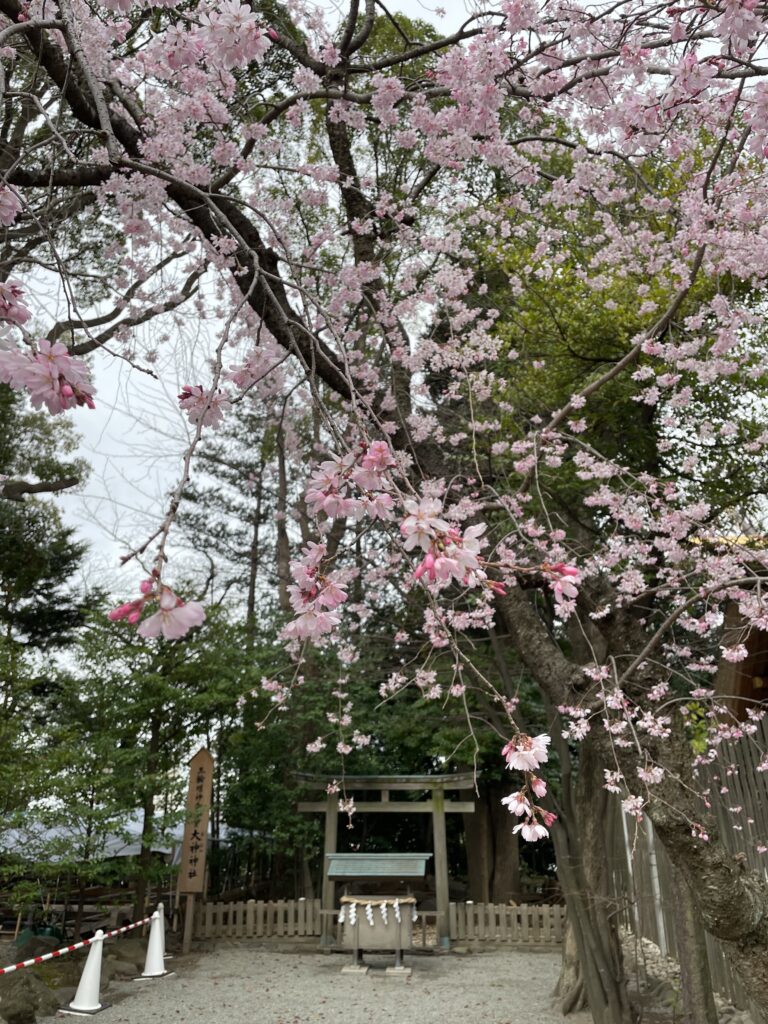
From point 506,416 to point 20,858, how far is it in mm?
5616

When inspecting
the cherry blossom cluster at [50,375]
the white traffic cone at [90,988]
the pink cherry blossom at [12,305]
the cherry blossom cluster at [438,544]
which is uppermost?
the pink cherry blossom at [12,305]

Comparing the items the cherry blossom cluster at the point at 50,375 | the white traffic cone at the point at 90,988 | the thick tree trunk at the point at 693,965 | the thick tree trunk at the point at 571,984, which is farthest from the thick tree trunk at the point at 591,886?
the cherry blossom cluster at the point at 50,375

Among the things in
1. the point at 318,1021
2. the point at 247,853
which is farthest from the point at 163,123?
the point at 247,853

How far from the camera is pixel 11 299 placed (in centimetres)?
141

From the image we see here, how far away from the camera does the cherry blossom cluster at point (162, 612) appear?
96 centimetres

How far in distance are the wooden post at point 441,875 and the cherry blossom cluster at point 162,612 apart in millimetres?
8856

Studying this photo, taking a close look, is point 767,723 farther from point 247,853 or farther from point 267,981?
point 247,853

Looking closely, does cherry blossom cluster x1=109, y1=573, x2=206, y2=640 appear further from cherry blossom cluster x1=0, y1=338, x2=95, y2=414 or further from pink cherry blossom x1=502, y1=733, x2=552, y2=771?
pink cherry blossom x1=502, y1=733, x2=552, y2=771

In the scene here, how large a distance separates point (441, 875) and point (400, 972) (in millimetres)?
1745

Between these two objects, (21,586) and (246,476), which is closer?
(21,586)

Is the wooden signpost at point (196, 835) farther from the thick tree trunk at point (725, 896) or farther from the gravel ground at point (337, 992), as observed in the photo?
the thick tree trunk at point (725, 896)

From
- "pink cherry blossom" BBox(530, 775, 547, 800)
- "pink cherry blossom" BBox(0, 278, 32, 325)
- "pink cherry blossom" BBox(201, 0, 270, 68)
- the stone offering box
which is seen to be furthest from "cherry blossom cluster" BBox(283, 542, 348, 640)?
the stone offering box

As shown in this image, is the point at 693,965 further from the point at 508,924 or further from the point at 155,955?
the point at 508,924

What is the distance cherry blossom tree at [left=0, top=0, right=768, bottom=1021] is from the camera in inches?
61.9
